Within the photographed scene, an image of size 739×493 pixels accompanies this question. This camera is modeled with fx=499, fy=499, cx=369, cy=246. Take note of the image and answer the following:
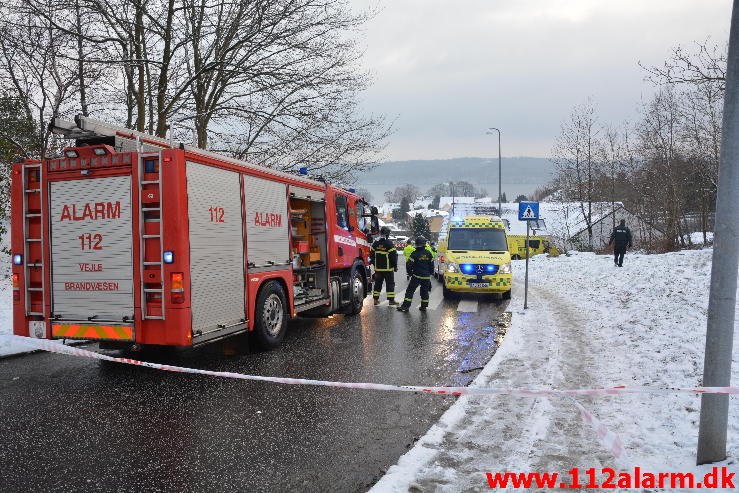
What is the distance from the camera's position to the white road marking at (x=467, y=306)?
11705mm

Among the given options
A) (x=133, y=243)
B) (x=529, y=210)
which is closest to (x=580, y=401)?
(x=133, y=243)

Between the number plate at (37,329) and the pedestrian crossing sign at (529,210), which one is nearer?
the number plate at (37,329)

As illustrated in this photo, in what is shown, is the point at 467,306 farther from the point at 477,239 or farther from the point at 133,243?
the point at 133,243

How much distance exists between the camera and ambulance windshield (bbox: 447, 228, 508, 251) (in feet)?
44.7

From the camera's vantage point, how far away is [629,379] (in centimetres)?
561

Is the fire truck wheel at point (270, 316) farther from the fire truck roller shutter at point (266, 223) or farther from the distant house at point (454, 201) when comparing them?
the distant house at point (454, 201)

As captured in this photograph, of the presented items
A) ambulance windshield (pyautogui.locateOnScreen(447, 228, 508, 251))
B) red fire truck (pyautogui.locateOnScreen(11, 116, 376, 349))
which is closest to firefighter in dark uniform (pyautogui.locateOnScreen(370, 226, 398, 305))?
ambulance windshield (pyautogui.locateOnScreen(447, 228, 508, 251))

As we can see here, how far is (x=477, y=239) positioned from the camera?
45.3 feet

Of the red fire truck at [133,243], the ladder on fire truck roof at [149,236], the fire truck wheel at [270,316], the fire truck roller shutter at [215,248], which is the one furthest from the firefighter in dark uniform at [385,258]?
the ladder on fire truck roof at [149,236]

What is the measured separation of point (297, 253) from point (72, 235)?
3.80 m

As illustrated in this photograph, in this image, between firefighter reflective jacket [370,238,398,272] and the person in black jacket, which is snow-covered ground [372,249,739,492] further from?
the person in black jacket

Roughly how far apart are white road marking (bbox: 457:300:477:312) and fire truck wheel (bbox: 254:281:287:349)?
17.1 feet

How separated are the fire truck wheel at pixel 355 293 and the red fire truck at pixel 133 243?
3.76 meters

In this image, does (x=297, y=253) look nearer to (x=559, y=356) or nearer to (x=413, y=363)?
(x=413, y=363)
